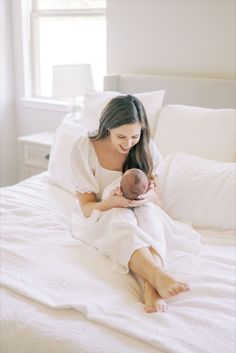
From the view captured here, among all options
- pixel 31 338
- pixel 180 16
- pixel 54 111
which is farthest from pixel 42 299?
pixel 54 111

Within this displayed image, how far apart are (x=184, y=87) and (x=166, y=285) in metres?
1.48

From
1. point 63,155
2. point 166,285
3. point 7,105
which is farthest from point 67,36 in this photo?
point 166,285

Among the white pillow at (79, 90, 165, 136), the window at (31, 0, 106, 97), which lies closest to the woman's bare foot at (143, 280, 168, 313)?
the white pillow at (79, 90, 165, 136)

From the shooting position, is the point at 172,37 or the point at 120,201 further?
the point at 172,37

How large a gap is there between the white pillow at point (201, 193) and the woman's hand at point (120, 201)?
0.30 meters

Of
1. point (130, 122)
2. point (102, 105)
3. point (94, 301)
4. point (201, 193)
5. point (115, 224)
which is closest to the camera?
point (94, 301)

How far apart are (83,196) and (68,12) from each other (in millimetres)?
1961

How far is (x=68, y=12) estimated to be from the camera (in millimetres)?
3164

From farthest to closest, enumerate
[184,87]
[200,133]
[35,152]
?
[35,152] → [184,87] → [200,133]

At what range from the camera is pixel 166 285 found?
124cm

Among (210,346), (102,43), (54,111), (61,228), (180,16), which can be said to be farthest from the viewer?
(54,111)

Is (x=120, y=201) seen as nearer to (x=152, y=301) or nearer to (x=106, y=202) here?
(x=106, y=202)

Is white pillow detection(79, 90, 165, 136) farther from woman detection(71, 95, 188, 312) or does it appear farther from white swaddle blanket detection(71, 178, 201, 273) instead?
white swaddle blanket detection(71, 178, 201, 273)

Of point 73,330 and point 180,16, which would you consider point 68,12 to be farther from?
point 73,330
